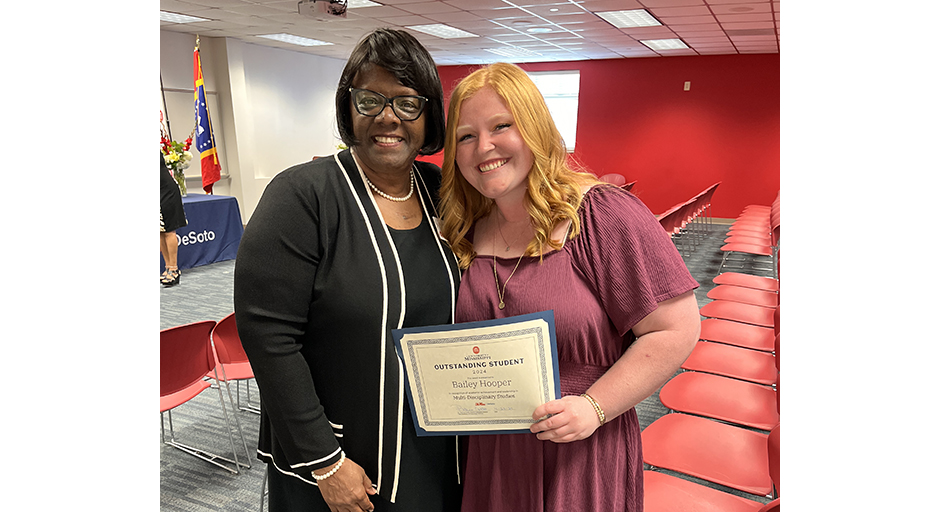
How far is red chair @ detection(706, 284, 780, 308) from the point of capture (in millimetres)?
4289

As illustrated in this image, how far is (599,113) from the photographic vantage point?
Answer: 14.0m

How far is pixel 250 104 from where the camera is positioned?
1237cm

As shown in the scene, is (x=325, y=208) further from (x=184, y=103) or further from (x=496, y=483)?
(x=184, y=103)

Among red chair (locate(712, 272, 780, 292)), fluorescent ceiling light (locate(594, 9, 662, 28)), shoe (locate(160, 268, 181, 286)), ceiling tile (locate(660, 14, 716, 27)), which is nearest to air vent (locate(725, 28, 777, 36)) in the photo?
ceiling tile (locate(660, 14, 716, 27))

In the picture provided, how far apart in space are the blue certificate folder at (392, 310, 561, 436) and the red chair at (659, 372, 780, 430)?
160 centimetres

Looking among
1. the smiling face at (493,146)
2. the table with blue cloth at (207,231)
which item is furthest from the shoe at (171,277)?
the smiling face at (493,146)

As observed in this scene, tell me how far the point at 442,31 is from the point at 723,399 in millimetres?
8961

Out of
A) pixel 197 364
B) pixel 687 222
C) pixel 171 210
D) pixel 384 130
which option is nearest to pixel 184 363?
pixel 197 364

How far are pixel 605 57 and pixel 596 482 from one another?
13.2 meters

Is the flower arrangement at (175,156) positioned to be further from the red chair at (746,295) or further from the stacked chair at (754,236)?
the stacked chair at (754,236)

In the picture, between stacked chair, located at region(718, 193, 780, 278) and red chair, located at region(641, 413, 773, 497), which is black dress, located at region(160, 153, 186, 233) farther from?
stacked chair, located at region(718, 193, 780, 278)

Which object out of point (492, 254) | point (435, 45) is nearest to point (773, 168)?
point (435, 45)

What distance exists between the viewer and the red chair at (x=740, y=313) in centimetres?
388
